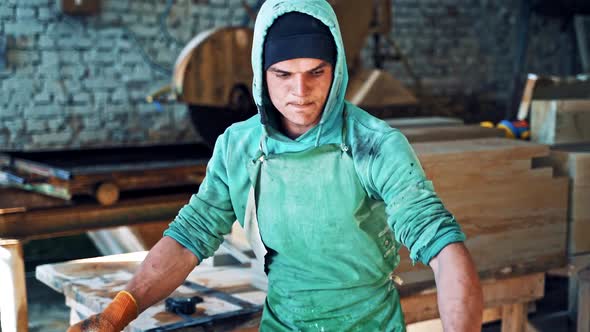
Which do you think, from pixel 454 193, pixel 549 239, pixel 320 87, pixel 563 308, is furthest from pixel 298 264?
pixel 563 308

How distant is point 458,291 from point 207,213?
664 millimetres

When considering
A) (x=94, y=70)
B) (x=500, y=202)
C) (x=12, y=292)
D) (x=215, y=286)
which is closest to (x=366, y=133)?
(x=215, y=286)

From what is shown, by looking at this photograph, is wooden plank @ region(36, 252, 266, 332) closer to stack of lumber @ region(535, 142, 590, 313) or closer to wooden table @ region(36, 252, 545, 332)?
wooden table @ region(36, 252, 545, 332)

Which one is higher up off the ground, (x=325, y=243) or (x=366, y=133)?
(x=366, y=133)

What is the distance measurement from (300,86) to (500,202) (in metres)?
1.22

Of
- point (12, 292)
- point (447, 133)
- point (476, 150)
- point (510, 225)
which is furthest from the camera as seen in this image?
point (12, 292)

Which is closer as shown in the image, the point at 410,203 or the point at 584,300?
the point at 410,203

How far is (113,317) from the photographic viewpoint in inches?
62.7

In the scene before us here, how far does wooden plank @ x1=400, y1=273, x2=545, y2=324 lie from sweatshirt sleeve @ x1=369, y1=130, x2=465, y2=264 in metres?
0.91

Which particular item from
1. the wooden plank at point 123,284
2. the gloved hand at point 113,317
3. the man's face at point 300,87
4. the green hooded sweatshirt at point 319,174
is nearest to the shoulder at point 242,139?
the green hooded sweatshirt at point 319,174

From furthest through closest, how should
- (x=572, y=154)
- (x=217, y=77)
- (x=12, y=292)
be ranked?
(x=217, y=77) < (x=12, y=292) < (x=572, y=154)

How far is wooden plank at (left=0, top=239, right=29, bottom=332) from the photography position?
2.91 metres

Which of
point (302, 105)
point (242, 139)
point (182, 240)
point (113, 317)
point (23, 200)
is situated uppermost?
point (302, 105)

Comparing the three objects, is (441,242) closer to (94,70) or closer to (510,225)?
(510,225)
